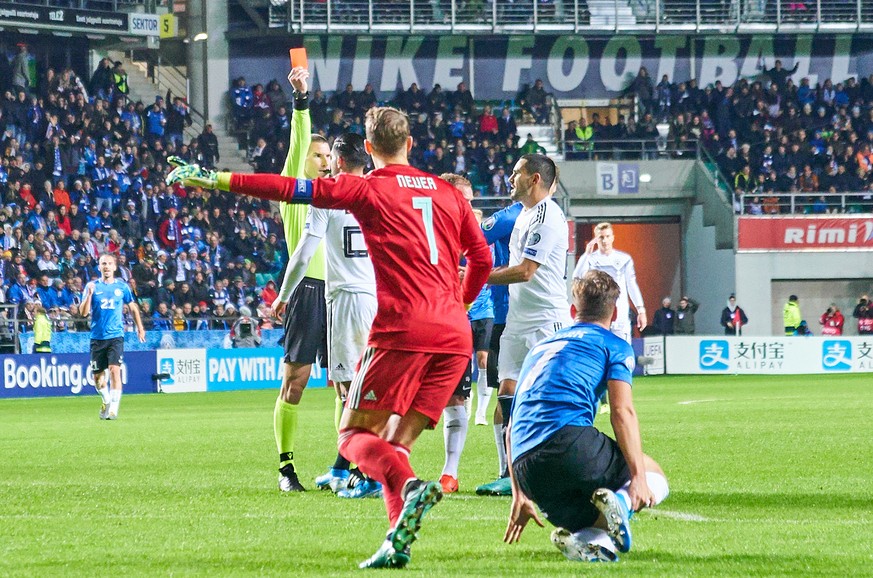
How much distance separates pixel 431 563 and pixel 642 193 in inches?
1354

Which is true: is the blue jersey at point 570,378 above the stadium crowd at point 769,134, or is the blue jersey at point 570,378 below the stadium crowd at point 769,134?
below

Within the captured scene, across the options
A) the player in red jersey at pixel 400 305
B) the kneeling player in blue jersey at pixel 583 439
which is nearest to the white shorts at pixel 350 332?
the player in red jersey at pixel 400 305

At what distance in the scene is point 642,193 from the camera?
1551 inches

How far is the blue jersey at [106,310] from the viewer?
61.2 feet

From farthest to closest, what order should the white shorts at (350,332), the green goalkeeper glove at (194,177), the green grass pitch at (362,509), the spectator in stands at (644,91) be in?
the spectator in stands at (644,91)
the white shorts at (350,332)
the green grass pitch at (362,509)
the green goalkeeper glove at (194,177)

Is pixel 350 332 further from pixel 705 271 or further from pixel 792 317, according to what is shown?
pixel 705 271

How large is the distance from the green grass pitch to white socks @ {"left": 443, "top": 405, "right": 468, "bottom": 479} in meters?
0.18

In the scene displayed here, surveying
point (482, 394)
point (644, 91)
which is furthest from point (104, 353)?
point (644, 91)

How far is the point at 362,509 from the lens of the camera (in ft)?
25.8

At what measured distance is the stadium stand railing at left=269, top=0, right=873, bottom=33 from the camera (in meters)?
40.2

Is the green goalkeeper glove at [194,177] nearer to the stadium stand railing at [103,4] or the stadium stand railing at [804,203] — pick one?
the stadium stand railing at [804,203]

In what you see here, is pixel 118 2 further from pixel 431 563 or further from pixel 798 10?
pixel 431 563

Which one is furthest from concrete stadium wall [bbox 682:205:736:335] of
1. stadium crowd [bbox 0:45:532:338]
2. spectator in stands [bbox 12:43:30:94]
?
spectator in stands [bbox 12:43:30:94]

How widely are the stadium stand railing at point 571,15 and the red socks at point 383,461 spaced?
3474 cm
